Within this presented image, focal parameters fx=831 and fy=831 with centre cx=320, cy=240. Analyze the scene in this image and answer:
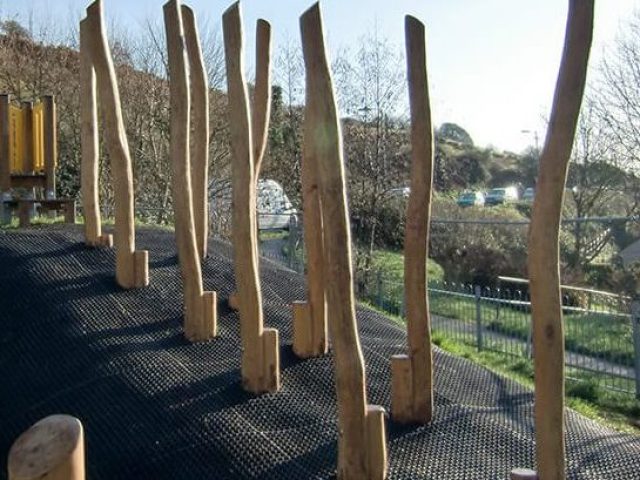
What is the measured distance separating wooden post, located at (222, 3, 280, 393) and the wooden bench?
378 cm

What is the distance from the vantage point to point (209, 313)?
4605mm

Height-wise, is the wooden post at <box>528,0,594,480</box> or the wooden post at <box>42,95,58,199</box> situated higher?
the wooden post at <box>42,95,58,199</box>

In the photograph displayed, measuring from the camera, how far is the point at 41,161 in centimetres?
905

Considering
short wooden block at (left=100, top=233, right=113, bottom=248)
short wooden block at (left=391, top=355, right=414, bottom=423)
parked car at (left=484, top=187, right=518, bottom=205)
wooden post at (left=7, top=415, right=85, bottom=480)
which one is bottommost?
short wooden block at (left=391, top=355, right=414, bottom=423)

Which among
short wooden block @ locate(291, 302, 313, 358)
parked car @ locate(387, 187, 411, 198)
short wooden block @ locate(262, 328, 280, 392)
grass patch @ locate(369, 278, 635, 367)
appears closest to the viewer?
short wooden block @ locate(262, 328, 280, 392)

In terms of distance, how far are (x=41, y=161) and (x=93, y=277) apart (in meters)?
4.42

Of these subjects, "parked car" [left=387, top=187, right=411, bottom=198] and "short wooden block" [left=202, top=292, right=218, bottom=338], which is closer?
"short wooden block" [left=202, top=292, right=218, bottom=338]

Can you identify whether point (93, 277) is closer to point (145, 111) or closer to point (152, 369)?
point (152, 369)

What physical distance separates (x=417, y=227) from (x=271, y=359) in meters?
0.96

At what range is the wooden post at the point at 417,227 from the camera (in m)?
3.72

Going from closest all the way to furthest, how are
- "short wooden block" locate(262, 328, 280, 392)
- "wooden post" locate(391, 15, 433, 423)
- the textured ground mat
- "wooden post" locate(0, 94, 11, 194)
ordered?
the textured ground mat → "wooden post" locate(391, 15, 433, 423) → "short wooden block" locate(262, 328, 280, 392) → "wooden post" locate(0, 94, 11, 194)

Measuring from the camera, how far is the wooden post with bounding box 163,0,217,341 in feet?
15.0

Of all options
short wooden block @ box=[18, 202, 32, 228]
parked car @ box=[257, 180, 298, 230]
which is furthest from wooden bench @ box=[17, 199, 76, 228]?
parked car @ box=[257, 180, 298, 230]

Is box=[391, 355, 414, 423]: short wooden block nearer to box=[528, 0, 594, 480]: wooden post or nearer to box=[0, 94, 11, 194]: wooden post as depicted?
box=[528, 0, 594, 480]: wooden post
